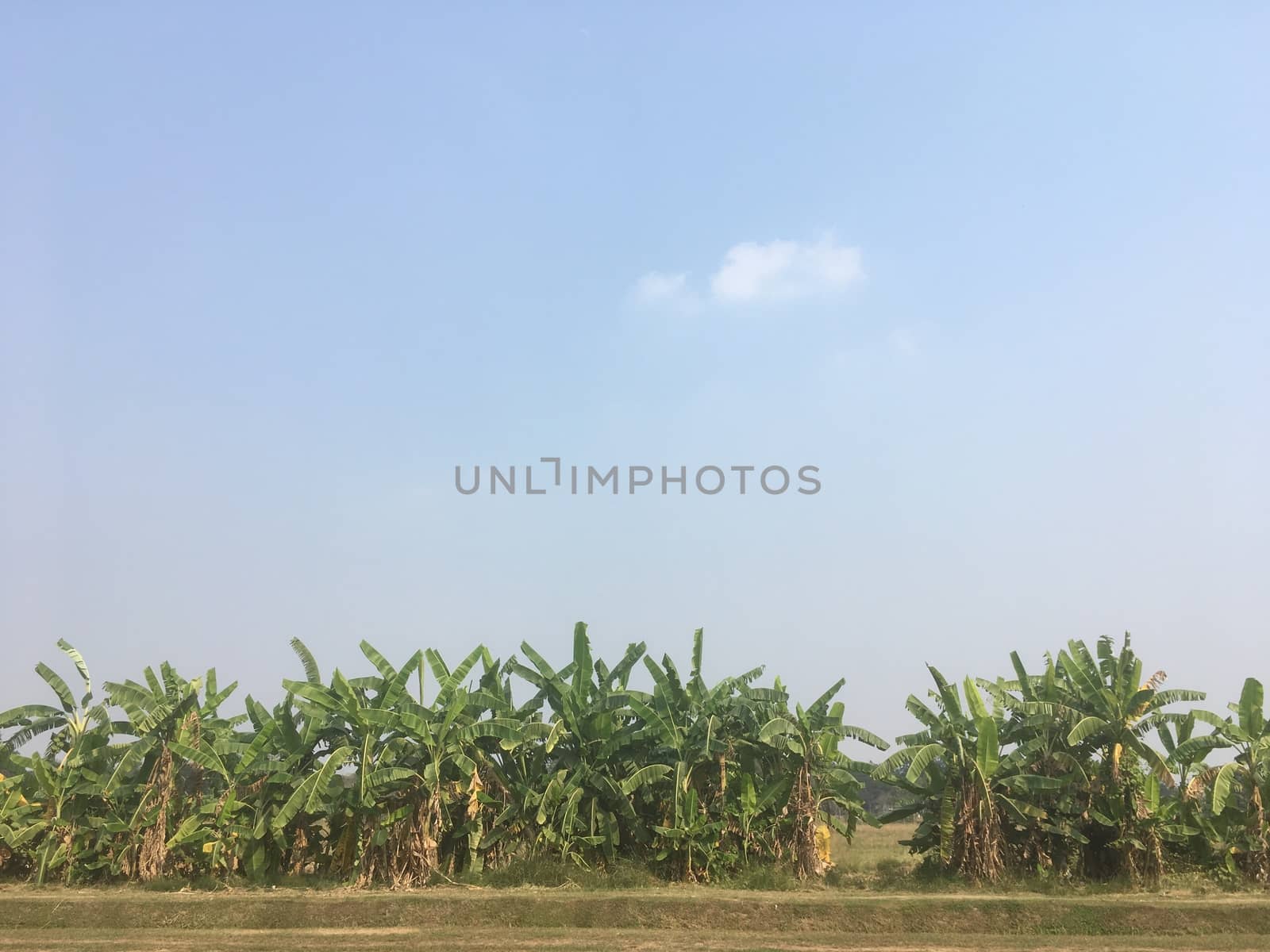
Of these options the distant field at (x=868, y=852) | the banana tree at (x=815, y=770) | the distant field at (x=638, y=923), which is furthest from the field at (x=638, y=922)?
the distant field at (x=868, y=852)

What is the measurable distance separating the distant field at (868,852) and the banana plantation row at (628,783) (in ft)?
4.29

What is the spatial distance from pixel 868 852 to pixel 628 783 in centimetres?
1127

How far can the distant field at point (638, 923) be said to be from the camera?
11492mm

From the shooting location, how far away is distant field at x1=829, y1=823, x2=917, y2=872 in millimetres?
17609

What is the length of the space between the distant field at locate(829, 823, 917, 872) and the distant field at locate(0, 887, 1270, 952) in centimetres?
400

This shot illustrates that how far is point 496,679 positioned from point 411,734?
175 centimetres

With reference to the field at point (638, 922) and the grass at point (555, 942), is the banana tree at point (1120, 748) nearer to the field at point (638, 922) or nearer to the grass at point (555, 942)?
the field at point (638, 922)

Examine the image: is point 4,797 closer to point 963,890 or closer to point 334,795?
point 334,795

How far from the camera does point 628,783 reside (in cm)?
1559

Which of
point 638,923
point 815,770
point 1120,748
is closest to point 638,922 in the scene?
point 638,923

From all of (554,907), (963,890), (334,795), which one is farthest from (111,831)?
(963,890)

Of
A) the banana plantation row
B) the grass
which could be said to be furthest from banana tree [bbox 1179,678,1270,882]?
the grass

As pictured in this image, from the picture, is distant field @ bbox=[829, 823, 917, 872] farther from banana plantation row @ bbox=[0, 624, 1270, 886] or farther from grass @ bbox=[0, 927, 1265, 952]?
grass @ bbox=[0, 927, 1265, 952]

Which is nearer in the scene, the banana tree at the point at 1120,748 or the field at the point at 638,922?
the field at the point at 638,922
